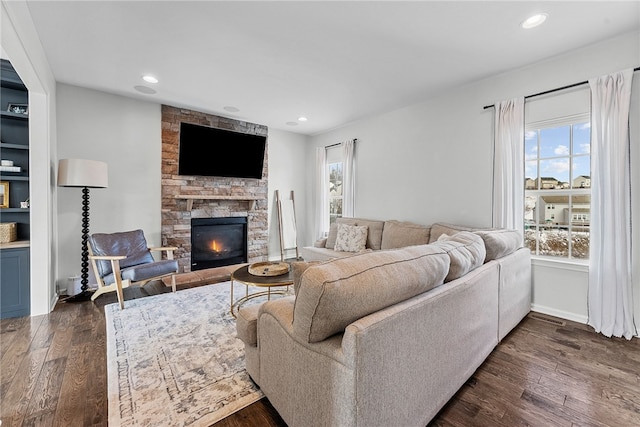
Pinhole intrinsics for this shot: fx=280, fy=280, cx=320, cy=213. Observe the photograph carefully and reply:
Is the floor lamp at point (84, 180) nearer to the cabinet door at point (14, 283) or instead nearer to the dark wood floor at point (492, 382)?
the cabinet door at point (14, 283)

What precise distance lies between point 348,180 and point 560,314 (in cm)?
338

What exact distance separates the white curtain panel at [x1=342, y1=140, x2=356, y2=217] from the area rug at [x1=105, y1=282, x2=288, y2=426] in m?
2.76

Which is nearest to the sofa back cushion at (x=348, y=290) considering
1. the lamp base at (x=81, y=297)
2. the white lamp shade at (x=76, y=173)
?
the white lamp shade at (x=76, y=173)

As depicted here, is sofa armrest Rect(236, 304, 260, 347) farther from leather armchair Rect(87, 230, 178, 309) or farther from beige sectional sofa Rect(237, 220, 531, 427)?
leather armchair Rect(87, 230, 178, 309)

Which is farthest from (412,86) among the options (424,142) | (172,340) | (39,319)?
(39,319)

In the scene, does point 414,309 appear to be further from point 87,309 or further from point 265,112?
point 265,112

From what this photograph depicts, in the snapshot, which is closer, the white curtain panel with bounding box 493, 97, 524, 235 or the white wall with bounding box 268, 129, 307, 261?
the white curtain panel with bounding box 493, 97, 524, 235

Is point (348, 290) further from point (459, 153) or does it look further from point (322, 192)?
point (322, 192)

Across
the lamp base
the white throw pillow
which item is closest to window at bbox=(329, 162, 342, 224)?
the white throw pillow

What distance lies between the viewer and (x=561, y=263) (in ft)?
9.36

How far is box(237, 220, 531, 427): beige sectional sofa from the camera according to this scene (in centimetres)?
109

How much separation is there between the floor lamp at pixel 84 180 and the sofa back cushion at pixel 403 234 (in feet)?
12.2

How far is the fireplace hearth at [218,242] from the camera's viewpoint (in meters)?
4.69

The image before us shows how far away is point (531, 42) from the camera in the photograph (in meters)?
2.54
